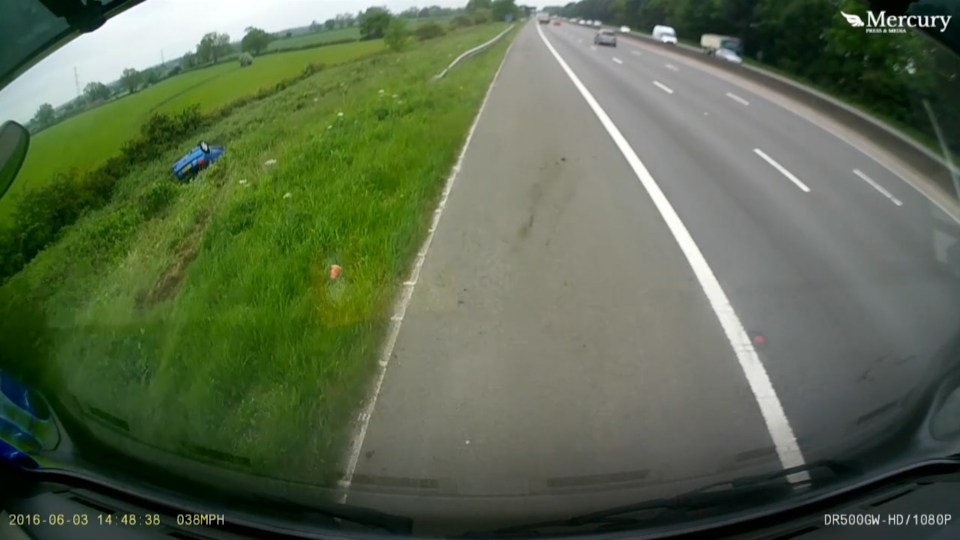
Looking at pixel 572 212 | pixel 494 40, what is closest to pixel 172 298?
pixel 572 212

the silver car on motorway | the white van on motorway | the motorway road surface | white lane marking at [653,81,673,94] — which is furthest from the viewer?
the silver car on motorway

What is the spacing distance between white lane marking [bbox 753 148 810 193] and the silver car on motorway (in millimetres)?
875

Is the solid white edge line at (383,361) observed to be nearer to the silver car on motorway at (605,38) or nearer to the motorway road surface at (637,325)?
the motorway road surface at (637,325)

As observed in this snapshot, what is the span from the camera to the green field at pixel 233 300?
2520mm

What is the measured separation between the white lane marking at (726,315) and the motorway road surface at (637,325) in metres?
0.02

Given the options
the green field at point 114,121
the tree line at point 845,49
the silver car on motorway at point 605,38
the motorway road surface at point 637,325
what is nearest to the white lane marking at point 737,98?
the motorway road surface at point 637,325

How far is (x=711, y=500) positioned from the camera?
8.00 ft

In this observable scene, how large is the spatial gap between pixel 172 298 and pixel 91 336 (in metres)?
0.36

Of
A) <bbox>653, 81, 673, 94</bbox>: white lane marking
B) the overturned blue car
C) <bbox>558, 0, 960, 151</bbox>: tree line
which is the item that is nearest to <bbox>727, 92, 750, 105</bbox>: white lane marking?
<bbox>558, 0, 960, 151</bbox>: tree line

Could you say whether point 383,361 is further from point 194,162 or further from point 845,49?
point 845,49

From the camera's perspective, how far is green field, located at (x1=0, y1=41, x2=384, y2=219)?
2504 millimetres

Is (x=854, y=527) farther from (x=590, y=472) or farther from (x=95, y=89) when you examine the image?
(x=95, y=89)

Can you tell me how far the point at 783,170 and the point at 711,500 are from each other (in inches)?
54.0

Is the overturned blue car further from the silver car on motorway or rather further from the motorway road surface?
the silver car on motorway
